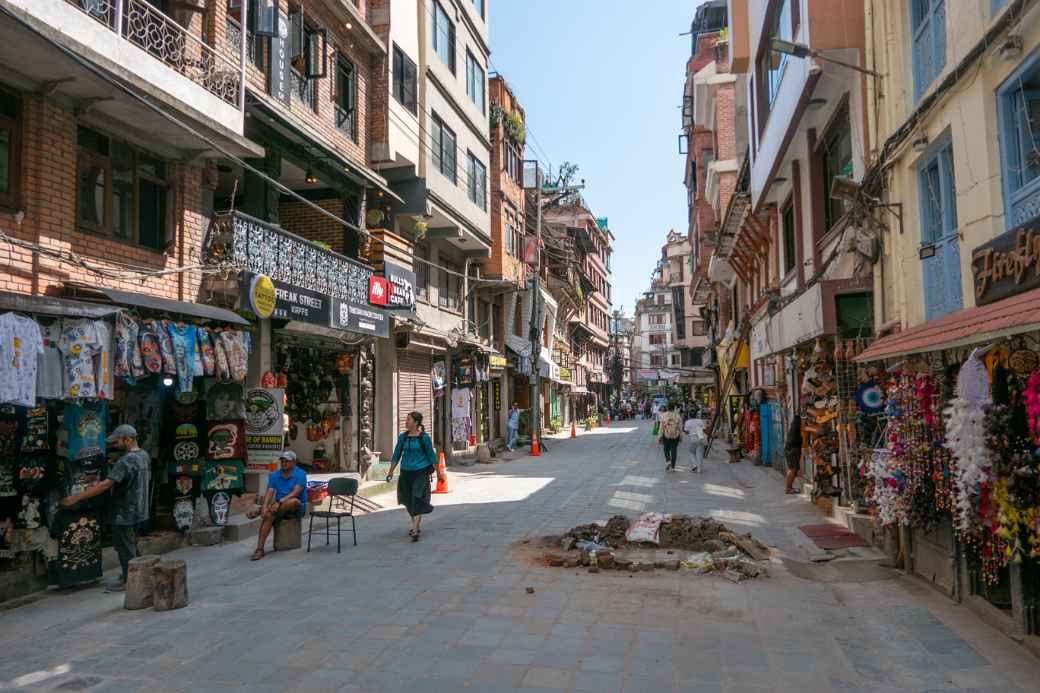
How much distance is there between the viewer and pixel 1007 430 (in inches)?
→ 229

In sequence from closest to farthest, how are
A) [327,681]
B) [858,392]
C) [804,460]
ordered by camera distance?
[327,681]
[858,392]
[804,460]

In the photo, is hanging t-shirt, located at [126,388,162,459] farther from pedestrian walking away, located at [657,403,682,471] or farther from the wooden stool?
pedestrian walking away, located at [657,403,682,471]

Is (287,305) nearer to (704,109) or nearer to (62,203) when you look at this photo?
(62,203)

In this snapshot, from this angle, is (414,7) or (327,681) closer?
(327,681)

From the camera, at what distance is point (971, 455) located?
238 inches

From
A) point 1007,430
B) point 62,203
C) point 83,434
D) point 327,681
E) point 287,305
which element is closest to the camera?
point 327,681

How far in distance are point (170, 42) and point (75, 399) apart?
5.22 meters

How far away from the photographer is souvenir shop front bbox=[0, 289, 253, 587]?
294 inches

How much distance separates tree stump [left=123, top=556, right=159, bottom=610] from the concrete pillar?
11.8m

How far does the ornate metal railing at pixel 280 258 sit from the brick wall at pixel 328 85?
85.8 inches

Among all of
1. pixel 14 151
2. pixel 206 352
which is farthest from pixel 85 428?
pixel 14 151

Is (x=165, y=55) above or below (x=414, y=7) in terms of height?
below

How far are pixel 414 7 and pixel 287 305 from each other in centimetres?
1082

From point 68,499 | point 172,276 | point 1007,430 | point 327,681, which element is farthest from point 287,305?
point 1007,430
